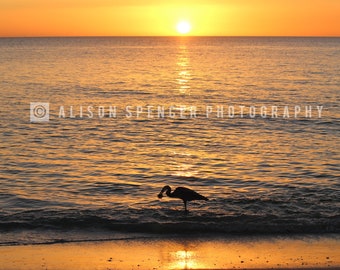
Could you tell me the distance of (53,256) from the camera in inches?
438

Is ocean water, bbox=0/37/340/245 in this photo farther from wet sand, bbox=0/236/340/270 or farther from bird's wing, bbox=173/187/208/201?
wet sand, bbox=0/236/340/270

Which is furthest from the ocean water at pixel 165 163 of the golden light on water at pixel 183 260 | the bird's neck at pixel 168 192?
the golden light on water at pixel 183 260

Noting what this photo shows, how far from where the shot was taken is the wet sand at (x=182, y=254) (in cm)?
1059

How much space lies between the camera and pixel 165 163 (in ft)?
69.9

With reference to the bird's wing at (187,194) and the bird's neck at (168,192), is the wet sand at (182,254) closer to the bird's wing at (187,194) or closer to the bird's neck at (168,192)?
the bird's wing at (187,194)

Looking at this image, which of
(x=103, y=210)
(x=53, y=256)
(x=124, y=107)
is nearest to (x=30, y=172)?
(x=103, y=210)

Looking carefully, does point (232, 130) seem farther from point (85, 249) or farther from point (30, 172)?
point (85, 249)

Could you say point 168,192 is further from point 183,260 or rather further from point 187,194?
point 183,260

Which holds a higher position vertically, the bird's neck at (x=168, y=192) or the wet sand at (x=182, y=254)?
the bird's neck at (x=168, y=192)

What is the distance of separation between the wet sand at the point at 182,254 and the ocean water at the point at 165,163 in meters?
0.72

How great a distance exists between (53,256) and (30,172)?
908cm

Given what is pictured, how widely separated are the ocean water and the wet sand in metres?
0.72

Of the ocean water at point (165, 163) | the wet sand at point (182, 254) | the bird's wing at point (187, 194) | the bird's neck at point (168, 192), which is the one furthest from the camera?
the bird's neck at point (168, 192)

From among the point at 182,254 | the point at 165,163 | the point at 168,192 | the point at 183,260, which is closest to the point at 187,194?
the point at 168,192
